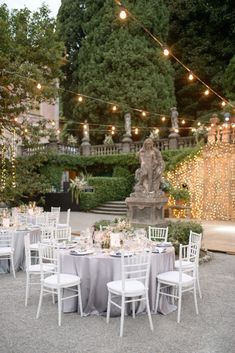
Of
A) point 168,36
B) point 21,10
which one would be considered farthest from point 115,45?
point 21,10

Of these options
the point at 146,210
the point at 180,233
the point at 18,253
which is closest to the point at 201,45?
the point at 146,210

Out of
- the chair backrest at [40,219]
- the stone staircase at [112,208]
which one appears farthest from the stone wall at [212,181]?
the chair backrest at [40,219]

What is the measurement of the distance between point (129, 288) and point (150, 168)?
7449 millimetres

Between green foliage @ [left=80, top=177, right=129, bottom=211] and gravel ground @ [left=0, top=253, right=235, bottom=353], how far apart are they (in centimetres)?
1429

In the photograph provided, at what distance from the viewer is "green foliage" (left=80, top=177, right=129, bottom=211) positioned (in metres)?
20.5

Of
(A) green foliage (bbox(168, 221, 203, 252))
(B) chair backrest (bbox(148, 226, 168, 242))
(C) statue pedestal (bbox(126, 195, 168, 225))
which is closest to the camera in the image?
(B) chair backrest (bbox(148, 226, 168, 242))

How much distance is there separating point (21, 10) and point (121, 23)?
10116 millimetres

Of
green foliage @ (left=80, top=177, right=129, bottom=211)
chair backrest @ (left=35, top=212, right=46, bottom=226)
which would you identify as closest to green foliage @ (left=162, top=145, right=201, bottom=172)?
green foliage @ (left=80, top=177, right=129, bottom=211)

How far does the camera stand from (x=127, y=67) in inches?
952

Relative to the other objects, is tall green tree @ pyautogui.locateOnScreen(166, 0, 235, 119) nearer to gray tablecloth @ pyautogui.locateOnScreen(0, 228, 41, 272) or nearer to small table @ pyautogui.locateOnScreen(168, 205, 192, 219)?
small table @ pyautogui.locateOnScreen(168, 205, 192, 219)

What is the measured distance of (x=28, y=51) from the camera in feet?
50.7

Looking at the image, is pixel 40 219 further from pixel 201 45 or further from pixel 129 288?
pixel 201 45

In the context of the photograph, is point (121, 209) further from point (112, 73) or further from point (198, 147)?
point (112, 73)

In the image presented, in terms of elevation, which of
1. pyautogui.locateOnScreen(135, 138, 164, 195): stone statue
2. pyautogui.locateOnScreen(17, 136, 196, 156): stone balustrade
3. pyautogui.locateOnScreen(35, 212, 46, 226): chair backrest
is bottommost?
pyautogui.locateOnScreen(35, 212, 46, 226): chair backrest
